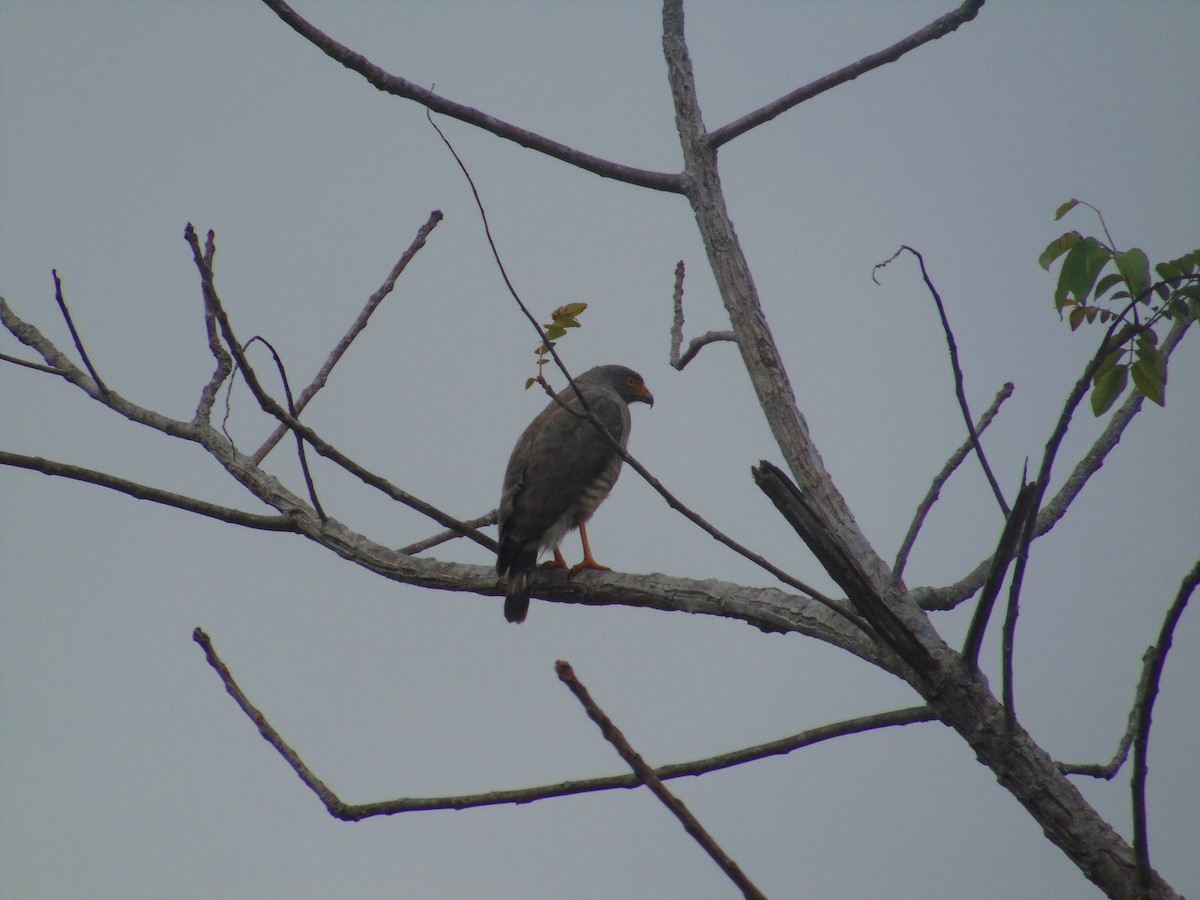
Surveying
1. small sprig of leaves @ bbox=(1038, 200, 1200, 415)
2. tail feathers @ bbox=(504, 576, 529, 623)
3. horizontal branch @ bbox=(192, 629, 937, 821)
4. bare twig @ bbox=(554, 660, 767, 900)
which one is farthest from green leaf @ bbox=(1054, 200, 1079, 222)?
tail feathers @ bbox=(504, 576, 529, 623)

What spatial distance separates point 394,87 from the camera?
2963mm

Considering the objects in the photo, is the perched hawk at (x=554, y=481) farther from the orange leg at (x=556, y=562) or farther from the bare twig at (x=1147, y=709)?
the bare twig at (x=1147, y=709)

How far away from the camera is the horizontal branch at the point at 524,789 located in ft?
7.06

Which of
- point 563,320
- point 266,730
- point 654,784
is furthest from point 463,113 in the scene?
point 654,784

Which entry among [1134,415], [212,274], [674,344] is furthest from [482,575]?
[1134,415]

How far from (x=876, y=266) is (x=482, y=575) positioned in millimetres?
1573

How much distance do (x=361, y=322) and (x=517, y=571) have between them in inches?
44.7

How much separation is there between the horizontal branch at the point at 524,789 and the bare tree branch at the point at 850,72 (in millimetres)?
1511

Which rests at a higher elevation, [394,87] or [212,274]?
[394,87]

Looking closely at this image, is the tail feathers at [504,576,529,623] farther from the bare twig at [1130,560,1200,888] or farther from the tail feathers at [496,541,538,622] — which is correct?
the bare twig at [1130,560,1200,888]

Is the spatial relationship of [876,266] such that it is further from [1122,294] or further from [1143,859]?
[1143,859]

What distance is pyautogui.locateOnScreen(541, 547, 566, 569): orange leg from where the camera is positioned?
4598 millimetres

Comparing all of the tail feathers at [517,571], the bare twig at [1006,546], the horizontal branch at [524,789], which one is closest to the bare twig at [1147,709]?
the bare twig at [1006,546]

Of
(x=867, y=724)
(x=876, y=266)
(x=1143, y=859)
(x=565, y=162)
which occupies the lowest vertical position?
(x=1143, y=859)
